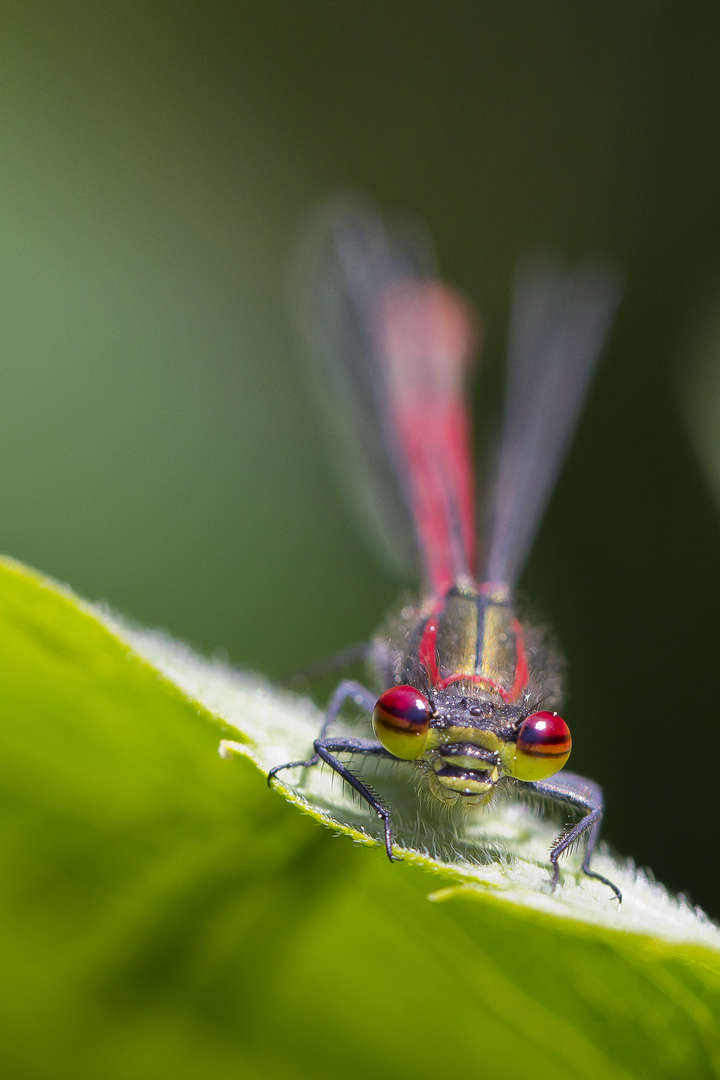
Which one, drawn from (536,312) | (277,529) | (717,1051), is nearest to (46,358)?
(277,529)

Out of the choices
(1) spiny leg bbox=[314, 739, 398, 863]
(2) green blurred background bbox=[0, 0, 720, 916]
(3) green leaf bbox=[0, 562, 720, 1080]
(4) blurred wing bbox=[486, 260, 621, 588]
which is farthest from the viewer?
(2) green blurred background bbox=[0, 0, 720, 916]

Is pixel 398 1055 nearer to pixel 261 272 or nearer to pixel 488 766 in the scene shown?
pixel 488 766

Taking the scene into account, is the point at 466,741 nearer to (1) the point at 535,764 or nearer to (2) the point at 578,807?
(1) the point at 535,764

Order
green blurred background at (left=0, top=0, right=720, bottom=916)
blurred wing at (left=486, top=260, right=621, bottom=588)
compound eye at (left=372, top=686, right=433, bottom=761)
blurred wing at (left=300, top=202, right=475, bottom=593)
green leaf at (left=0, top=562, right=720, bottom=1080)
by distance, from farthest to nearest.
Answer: green blurred background at (left=0, top=0, right=720, bottom=916)
blurred wing at (left=300, top=202, right=475, bottom=593)
blurred wing at (left=486, top=260, right=621, bottom=588)
compound eye at (left=372, top=686, right=433, bottom=761)
green leaf at (left=0, top=562, right=720, bottom=1080)

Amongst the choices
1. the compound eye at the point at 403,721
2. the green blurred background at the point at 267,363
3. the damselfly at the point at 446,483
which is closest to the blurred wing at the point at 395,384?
the damselfly at the point at 446,483

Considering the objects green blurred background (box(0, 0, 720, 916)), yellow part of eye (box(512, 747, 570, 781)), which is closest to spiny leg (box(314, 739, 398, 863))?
yellow part of eye (box(512, 747, 570, 781))

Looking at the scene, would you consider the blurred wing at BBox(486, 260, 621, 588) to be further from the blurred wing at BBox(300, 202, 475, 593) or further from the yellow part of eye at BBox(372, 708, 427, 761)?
the yellow part of eye at BBox(372, 708, 427, 761)

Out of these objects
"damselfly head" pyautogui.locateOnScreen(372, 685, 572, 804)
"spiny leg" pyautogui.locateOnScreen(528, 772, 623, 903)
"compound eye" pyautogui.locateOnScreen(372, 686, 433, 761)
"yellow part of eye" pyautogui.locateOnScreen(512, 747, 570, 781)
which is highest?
"compound eye" pyautogui.locateOnScreen(372, 686, 433, 761)

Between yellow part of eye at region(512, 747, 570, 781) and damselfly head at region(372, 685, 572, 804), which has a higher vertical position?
damselfly head at region(372, 685, 572, 804)
